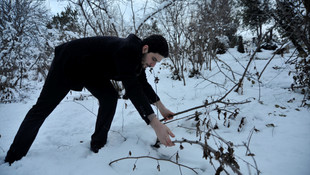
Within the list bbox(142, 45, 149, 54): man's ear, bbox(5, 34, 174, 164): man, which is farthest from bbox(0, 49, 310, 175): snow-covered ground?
bbox(142, 45, 149, 54): man's ear

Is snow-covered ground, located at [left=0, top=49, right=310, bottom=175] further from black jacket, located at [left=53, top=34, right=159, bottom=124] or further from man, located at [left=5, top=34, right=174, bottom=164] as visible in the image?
black jacket, located at [left=53, top=34, right=159, bottom=124]

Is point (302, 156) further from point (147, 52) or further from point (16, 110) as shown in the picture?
point (16, 110)

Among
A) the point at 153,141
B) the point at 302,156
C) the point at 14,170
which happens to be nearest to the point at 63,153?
the point at 14,170

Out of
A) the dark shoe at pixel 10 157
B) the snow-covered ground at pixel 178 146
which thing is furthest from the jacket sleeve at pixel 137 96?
the dark shoe at pixel 10 157

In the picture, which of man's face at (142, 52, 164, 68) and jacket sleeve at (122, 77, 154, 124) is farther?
man's face at (142, 52, 164, 68)

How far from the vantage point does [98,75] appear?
1531 mm

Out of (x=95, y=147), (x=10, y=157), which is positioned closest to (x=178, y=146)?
(x=95, y=147)

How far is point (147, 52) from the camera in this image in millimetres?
1351

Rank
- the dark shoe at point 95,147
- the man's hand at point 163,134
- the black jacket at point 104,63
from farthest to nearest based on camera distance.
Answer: the dark shoe at point 95,147 < the black jacket at point 104,63 < the man's hand at point 163,134

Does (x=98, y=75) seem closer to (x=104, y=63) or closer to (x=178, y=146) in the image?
(x=104, y=63)

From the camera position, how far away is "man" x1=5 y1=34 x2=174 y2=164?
1214mm

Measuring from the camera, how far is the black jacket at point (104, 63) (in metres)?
1.21

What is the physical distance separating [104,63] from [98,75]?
0.17m

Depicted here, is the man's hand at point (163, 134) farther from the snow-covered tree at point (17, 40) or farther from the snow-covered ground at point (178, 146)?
the snow-covered tree at point (17, 40)
